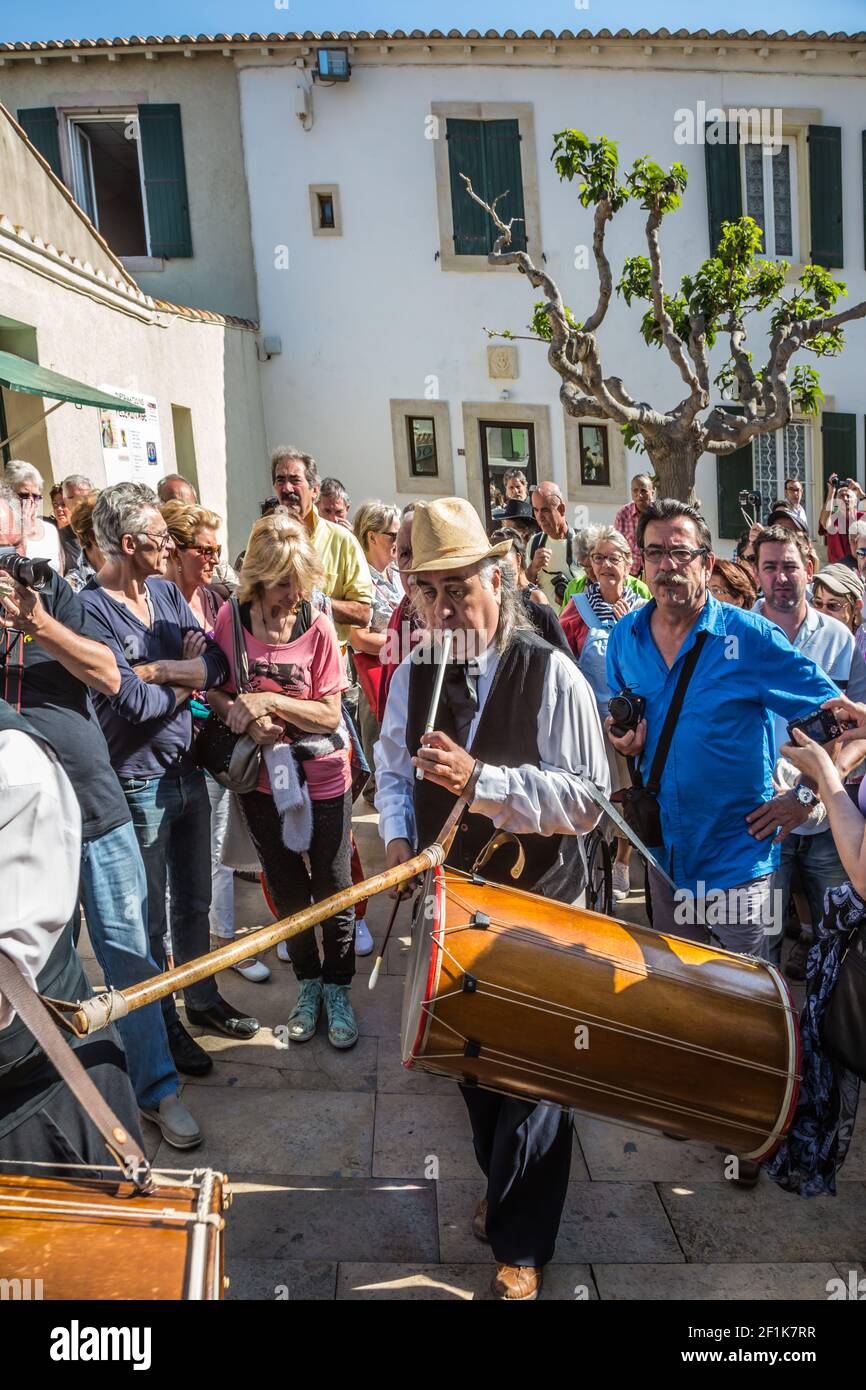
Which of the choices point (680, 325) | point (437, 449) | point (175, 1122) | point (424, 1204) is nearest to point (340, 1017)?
point (175, 1122)

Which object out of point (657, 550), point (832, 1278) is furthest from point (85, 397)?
point (832, 1278)

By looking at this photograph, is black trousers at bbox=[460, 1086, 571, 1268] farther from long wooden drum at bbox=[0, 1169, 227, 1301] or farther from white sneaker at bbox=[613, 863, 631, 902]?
white sneaker at bbox=[613, 863, 631, 902]

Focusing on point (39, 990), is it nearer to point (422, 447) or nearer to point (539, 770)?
point (539, 770)

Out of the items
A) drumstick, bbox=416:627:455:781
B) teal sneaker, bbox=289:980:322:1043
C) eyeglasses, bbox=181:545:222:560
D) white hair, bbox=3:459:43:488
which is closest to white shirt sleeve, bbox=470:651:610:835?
drumstick, bbox=416:627:455:781

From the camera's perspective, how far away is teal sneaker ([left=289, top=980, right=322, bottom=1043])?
12.7ft

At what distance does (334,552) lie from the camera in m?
5.16

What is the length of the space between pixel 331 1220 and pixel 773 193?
15.1 meters

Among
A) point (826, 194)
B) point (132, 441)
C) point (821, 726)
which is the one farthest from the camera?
point (826, 194)

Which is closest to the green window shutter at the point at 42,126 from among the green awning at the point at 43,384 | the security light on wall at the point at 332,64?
the security light on wall at the point at 332,64

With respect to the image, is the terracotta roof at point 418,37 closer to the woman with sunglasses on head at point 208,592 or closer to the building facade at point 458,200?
the building facade at point 458,200

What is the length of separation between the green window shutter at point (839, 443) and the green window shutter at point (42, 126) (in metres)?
11.0

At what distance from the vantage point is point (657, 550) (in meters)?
3.30

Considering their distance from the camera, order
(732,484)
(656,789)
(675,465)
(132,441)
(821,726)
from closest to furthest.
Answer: (821,726) → (656,789) → (132,441) → (675,465) → (732,484)

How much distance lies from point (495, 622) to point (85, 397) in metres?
5.30
